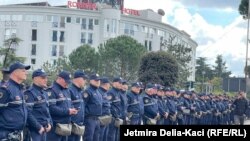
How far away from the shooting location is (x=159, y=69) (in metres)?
31.0

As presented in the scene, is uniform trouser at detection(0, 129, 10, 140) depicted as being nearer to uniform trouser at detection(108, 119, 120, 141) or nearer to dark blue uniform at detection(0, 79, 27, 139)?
dark blue uniform at detection(0, 79, 27, 139)

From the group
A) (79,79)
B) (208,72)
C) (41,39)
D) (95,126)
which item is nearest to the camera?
(79,79)

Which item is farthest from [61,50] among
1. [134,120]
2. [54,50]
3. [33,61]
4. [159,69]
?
[134,120]

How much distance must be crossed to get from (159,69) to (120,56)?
95.9ft

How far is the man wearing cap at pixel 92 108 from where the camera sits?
12828mm

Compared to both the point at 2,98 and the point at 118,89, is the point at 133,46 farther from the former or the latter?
the point at 2,98

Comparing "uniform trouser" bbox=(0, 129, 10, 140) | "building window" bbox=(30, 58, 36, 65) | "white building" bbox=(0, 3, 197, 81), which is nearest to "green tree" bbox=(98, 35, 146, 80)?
"white building" bbox=(0, 3, 197, 81)

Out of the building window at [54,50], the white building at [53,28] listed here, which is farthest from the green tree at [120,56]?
the building window at [54,50]

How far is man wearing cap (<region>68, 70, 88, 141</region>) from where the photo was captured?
12.0 metres

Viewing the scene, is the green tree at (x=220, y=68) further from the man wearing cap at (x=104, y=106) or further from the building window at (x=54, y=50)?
the man wearing cap at (x=104, y=106)

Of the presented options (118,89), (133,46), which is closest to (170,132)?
(118,89)

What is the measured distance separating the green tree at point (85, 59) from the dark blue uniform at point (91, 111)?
48.0 m

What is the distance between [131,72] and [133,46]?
6928 millimetres

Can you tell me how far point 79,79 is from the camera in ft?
40.0
